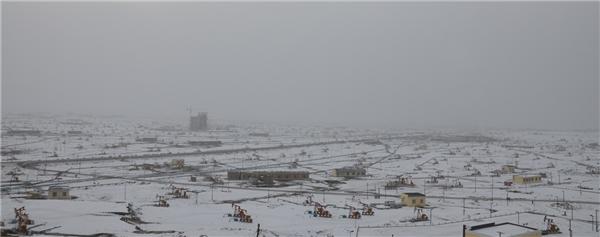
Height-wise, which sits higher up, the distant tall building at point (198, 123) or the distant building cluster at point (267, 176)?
the distant tall building at point (198, 123)

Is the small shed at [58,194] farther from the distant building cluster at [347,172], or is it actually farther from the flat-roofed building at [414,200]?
the distant building cluster at [347,172]

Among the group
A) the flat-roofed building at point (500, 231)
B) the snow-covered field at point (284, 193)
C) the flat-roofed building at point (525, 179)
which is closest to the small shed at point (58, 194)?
the snow-covered field at point (284, 193)

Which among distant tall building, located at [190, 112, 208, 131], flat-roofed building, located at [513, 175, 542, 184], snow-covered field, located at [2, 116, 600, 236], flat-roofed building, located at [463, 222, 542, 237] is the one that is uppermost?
distant tall building, located at [190, 112, 208, 131]

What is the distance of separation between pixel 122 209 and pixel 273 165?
2115cm

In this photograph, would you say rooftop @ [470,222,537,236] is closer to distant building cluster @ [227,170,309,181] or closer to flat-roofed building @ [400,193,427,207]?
flat-roofed building @ [400,193,427,207]

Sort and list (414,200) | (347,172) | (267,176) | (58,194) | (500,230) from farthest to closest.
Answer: (347,172) → (267,176) → (58,194) → (414,200) → (500,230)

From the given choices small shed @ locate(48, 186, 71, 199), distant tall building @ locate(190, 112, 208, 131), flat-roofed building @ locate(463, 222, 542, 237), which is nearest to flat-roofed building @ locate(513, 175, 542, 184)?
flat-roofed building @ locate(463, 222, 542, 237)

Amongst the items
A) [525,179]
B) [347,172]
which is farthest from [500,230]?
[347,172]

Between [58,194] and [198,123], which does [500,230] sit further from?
[198,123]

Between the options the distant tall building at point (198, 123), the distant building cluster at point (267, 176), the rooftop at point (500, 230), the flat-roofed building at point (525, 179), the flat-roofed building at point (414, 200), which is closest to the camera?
the rooftop at point (500, 230)

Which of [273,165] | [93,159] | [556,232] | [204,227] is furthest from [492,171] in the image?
[93,159]

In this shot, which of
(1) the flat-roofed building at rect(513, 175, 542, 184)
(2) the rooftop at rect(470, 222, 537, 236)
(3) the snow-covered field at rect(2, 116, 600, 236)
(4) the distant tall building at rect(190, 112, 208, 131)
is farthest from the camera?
(4) the distant tall building at rect(190, 112, 208, 131)

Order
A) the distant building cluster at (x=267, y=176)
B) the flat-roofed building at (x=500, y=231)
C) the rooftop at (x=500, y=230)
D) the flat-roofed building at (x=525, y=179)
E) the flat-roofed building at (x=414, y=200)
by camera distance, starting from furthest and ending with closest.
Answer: the distant building cluster at (x=267, y=176) → the flat-roofed building at (x=525, y=179) → the flat-roofed building at (x=414, y=200) → the rooftop at (x=500, y=230) → the flat-roofed building at (x=500, y=231)

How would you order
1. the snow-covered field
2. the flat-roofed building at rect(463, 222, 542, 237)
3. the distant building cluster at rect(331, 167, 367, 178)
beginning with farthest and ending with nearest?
the distant building cluster at rect(331, 167, 367, 178) < the snow-covered field < the flat-roofed building at rect(463, 222, 542, 237)
